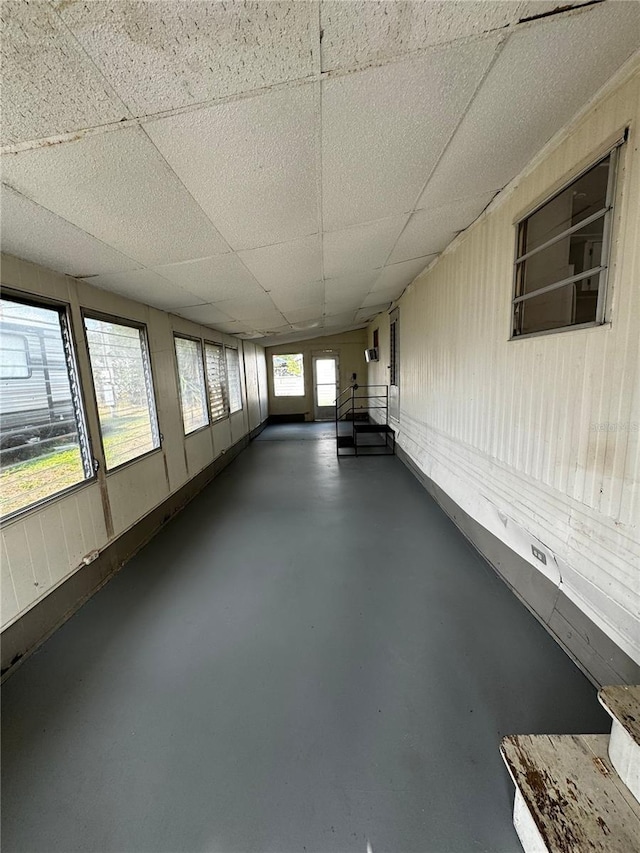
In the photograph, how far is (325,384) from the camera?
9609mm

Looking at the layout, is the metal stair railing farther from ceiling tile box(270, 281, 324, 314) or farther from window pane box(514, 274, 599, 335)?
window pane box(514, 274, 599, 335)

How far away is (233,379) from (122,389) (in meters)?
3.59

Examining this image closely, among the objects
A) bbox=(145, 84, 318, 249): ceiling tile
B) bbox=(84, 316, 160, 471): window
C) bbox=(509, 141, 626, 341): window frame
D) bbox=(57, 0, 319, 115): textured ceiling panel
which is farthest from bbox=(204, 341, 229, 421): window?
bbox=(509, 141, 626, 341): window frame

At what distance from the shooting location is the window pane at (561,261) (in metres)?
1.92

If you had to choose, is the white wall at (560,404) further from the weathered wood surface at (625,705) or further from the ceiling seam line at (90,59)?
the ceiling seam line at (90,59)

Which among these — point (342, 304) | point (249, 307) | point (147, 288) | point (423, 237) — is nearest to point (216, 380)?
point (249, 307)

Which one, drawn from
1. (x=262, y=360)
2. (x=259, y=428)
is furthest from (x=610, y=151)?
(x=262, y=360)

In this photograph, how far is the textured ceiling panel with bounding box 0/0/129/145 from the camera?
758 millimetres

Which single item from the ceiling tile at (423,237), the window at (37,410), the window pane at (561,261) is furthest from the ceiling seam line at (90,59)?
the window pane at (561,261)

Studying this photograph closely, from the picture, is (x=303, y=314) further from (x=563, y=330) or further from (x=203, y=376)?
(x=563, y=330)

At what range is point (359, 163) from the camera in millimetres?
1507

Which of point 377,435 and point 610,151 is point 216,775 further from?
point 377,435

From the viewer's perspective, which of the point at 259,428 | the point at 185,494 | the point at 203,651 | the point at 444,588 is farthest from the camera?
the point at 259,428

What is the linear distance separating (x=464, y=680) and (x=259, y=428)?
7275 mm
